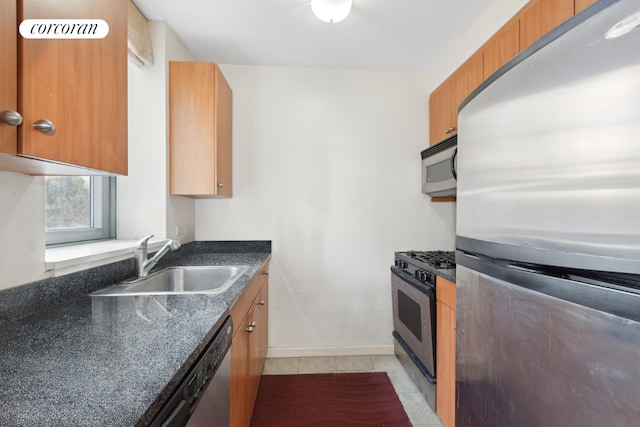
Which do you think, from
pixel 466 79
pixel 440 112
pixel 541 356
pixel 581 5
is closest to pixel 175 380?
pixel 541 356

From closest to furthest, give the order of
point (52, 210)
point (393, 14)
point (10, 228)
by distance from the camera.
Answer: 1. point (10, 228)
2. point (52, 210)
3. point (393, 14)

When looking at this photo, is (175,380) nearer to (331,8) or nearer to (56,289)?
(56,289)

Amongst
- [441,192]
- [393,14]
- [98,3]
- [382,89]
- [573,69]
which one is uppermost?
[393,14]

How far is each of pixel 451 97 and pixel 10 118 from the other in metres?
2.28

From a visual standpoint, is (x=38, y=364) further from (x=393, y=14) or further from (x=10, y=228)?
(x=393, y=14)

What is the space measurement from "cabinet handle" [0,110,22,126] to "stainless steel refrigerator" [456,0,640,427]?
48.0 inches

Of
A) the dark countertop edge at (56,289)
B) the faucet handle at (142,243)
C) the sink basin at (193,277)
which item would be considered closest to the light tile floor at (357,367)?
the sink basin at (193,277)

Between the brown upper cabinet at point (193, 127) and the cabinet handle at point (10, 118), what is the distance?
1331mm

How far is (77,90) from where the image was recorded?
2.66ft

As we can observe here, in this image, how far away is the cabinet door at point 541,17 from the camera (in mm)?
1133

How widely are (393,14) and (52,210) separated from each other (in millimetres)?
2260

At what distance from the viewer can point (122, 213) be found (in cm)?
188

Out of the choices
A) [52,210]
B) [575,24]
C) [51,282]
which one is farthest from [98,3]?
[575,24]

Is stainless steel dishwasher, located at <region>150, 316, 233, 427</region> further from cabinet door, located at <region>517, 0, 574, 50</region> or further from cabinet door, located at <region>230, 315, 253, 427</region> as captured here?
cabinet door, located at <region>517, 0, 574, 50</region>
